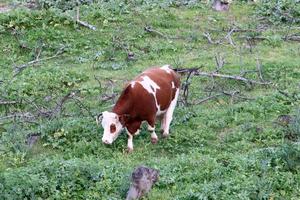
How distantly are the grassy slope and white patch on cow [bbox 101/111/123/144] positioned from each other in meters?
0.20

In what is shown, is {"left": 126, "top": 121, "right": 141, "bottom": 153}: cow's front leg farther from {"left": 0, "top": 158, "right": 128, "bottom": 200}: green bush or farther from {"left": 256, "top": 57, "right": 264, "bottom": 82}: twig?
{"left": 256, "top": 57, "right": 264, "bottom": 82}: twig

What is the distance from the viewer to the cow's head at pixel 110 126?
7863 mm

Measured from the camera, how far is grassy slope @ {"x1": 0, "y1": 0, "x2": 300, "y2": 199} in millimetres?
6848

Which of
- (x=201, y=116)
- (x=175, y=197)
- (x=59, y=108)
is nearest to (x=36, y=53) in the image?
(x=59, y=108)

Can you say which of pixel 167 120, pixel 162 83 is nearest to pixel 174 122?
pixel 167 120

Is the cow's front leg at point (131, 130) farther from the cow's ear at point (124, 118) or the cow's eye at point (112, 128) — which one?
the cow's eye at point (112, 128)

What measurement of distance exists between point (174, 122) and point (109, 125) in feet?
4.43

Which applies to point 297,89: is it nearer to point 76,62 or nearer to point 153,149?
point 153,149

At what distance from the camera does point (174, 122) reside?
353 inches

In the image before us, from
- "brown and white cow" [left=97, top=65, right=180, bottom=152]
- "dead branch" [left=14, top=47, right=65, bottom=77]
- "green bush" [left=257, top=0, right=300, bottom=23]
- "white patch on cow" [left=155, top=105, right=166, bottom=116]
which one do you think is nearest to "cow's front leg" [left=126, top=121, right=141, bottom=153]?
"brown and white cow" [left=97, top=65, right=180, bottom=152]

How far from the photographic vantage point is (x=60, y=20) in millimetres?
13688

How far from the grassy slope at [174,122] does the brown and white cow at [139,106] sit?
0.87 feet

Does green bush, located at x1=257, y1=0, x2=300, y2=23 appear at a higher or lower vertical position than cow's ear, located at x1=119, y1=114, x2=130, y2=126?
lower

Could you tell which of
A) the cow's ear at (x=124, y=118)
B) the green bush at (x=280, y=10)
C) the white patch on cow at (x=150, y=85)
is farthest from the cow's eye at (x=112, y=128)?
the green bush at (x=280, y=10)
